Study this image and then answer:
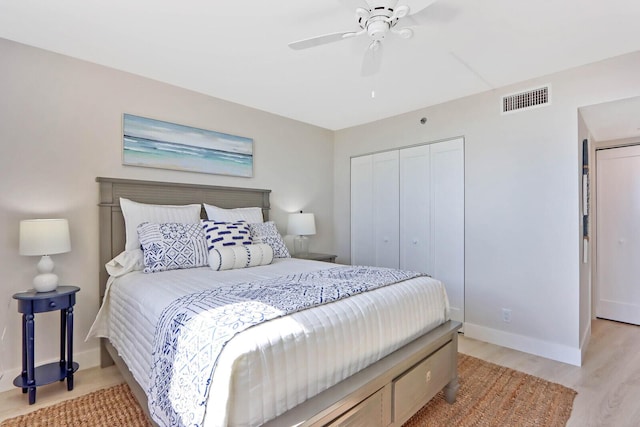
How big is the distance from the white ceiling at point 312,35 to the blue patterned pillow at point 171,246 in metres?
1.36

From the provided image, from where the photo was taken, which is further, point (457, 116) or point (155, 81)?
point (457, 116)

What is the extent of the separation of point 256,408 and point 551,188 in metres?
2.98

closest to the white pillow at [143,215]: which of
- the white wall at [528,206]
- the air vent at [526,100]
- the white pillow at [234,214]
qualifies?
the white pillow at [234,214]

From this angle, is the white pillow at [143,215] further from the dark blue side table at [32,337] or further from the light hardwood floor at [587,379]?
the light hardwood floor at [587,379]

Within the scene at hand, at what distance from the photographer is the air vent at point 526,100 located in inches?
115

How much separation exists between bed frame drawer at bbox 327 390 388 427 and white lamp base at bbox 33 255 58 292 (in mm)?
2121

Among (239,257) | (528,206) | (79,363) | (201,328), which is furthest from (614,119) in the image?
(79,363)

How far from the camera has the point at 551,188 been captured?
288cm

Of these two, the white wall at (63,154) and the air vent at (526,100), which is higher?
the air vent at (526,100)

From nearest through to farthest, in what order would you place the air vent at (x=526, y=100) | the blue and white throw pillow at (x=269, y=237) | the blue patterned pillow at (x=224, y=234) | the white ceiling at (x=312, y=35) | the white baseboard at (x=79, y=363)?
the white ceiling at (x=312, y=35) → the white baseboard at (x=79, y=363) → the blue patterned pillow at (x=224, y=234) → the air vent at (x=526, y=100) → the blue and white throw pillow at (x=269, y=237)

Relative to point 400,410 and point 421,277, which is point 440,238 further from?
point 400,410

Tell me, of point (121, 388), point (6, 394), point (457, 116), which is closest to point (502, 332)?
point (457, 116)

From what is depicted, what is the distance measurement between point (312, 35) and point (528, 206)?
241cm

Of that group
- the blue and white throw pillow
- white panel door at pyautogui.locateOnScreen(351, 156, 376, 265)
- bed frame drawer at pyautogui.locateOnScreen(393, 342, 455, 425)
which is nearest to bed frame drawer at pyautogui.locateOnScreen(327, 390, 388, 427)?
bed frame drawer at pyautogui.locateOnScreen(393, 342, 455, 425)
